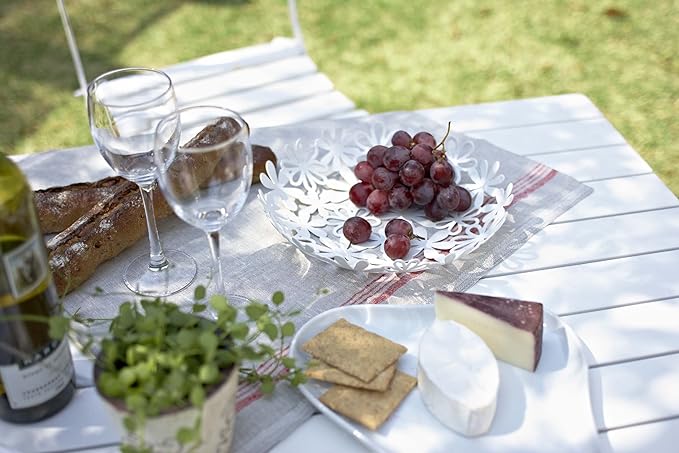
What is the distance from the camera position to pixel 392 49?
371 cm

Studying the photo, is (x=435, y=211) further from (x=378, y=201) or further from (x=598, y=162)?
(x=598, y=162)

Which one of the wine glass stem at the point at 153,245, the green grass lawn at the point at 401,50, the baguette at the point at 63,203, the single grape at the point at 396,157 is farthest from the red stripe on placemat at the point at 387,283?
the green grass lawn at the point at 401,50

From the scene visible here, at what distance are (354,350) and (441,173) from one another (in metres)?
0.44

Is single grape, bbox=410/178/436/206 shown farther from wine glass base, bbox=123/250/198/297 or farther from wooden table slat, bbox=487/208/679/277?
wine glass base, bbox=123/250/198/297

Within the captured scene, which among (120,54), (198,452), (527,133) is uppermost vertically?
(198,452)

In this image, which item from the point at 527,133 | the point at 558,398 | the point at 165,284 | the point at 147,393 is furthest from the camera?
the point at 527,133

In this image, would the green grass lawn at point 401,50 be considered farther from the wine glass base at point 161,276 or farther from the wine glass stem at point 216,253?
the wine glass stem at point 216,253

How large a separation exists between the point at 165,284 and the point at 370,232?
0.35 metres

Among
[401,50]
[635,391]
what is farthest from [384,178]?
[401,50]

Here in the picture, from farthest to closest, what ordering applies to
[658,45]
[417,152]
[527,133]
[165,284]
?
1. [658,45]
2. [527,133]
3. [417,152]
4. [165,284]

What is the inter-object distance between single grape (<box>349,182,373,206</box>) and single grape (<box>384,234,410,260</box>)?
0.16 m

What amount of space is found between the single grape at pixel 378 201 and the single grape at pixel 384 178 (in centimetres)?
1

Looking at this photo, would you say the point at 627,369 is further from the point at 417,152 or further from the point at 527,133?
the point at 527,133

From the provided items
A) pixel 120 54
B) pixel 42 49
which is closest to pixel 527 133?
pixel 120 54
